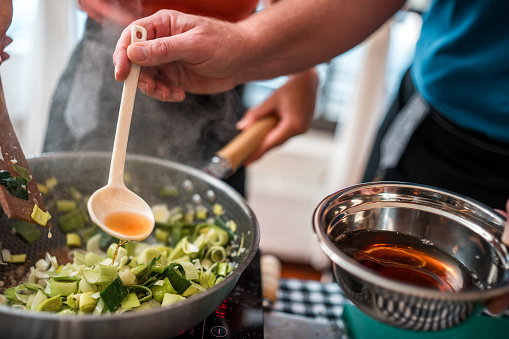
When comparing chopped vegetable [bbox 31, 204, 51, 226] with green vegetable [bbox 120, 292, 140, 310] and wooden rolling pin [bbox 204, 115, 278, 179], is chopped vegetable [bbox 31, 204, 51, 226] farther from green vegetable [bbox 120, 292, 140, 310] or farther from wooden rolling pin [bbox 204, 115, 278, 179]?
wooden rolling pin [bbox 204, 115, 278, 179]

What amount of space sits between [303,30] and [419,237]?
0.60 m

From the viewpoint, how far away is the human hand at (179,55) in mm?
827

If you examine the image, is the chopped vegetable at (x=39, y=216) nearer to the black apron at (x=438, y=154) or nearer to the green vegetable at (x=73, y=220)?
the green vegetable at (x=73, y=220)

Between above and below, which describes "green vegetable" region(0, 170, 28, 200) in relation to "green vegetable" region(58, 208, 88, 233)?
above

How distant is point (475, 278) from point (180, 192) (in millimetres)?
710

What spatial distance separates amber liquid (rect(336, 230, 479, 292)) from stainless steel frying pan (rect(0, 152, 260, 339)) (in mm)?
193

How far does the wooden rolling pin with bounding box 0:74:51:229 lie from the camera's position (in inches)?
32.1

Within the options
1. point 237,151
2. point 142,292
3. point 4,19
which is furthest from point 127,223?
point 4,19

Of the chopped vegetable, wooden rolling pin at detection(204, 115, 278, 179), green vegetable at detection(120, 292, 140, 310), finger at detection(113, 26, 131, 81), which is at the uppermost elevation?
finger at detection(113, 26, 131, 81)

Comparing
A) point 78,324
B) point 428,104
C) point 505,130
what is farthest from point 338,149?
point 78,324

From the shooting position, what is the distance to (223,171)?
109 centimetres

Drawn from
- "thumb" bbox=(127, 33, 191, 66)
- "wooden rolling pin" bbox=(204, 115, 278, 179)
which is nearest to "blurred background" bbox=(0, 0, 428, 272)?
"wooden rolling pin" bbox=(204, 115, 278, 179)

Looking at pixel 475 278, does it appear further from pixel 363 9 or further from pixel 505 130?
pixel 363 9

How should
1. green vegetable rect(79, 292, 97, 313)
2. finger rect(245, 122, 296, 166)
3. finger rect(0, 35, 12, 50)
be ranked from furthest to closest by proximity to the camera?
finger rect(245, 122, 296, 166) → finger rect(0, 35, 12, 50) → green vegetable rect(79, 292, 97, 313)
